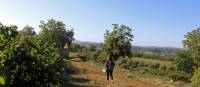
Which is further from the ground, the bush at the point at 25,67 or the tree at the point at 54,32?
the tree at the point at 54,32

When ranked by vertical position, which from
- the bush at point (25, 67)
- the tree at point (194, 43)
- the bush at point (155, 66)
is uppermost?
the tree at point (194, 43)

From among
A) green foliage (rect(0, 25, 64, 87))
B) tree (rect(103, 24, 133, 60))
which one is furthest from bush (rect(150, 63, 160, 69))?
green foliage (rect(0, 25, 64, 87))

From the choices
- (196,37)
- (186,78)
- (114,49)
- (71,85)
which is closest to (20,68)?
(71,85)

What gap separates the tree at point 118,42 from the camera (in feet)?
307

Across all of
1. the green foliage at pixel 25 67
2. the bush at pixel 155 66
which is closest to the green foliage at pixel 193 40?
the bush at pixel 155 66

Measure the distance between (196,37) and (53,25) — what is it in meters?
32.3

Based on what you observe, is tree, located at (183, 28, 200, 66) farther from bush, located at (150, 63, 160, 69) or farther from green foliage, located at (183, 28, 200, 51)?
bush, located at (150, 63, 160, 69)

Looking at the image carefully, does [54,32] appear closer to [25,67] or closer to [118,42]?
[118,42]

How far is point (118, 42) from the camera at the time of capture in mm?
93938

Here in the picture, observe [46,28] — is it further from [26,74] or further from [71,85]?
[26,74]

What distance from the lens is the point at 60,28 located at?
100m

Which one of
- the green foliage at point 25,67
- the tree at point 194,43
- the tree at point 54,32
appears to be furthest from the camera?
the tree at point 54,32

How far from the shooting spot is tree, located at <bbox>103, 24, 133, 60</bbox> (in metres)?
93.5

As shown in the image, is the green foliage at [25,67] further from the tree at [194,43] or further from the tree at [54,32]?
the tree at [54,32]
